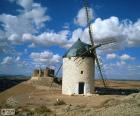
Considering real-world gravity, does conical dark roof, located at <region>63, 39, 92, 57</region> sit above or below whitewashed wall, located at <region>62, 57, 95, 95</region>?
above

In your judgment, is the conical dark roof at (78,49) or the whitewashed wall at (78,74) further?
the conical dark roof at (78,49)

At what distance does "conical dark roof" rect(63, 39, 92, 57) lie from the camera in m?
37.9

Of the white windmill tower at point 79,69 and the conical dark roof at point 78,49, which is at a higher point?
the conical dark roof at point 78,49

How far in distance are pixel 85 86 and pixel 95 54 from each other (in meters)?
4.37

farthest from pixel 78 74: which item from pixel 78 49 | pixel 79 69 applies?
pixel 78 49

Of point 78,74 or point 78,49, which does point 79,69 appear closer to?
point 78,74

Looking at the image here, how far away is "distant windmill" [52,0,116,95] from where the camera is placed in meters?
37.4

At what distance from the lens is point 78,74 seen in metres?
37.3

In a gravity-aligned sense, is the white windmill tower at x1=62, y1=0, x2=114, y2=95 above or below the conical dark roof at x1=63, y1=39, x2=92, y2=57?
below

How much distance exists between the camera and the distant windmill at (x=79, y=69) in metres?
37.4

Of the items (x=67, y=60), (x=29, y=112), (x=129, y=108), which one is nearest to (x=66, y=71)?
(x=67, y=60)

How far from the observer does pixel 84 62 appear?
3747 cm

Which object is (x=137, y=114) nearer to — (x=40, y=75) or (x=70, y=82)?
(x=70, y=82)

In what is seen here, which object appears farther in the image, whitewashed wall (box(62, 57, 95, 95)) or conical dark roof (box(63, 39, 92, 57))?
conical dark roof (box(63, 39, 92, 57))
